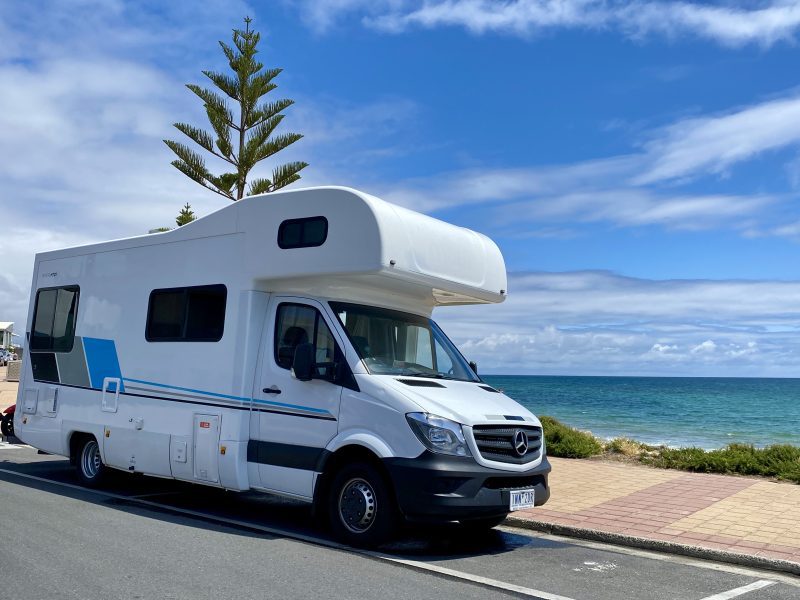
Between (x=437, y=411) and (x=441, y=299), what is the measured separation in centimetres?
235

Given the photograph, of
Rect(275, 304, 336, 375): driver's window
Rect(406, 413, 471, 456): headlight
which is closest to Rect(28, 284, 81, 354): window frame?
Rect(275, 304, 336, 375): driver's window

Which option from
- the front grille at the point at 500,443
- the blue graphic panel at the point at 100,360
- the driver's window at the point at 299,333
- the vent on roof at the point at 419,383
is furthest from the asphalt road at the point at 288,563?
the driver's window at the point at 299,333

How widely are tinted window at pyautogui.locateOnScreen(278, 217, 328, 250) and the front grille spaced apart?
7.63 feet

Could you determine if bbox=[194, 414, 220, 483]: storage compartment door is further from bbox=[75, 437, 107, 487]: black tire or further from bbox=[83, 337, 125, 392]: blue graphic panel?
bbox=[75, 437, 107, 487]: black tire

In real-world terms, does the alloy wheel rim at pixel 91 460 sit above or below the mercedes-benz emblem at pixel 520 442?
below

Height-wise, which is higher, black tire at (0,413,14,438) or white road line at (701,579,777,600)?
black tire at (0,413,14,438)

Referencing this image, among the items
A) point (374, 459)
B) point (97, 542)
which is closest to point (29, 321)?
point (97, 542)

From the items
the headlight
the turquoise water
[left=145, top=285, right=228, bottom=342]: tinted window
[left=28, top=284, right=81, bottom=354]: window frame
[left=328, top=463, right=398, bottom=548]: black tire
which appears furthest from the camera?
the turquoise water

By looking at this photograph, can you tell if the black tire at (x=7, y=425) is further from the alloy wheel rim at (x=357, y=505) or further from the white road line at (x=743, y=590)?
the white road line at (x=743, y=590)

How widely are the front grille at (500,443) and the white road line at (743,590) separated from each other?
1.93 metres

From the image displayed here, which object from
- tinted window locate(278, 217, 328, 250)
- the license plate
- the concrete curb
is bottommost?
the concrete curb

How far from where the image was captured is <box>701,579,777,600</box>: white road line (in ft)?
19.9

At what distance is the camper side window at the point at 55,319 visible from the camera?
1068 centimetres

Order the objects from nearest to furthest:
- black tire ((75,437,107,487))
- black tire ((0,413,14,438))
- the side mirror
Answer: the side mirror → black tire ((75,437,107,487)) → black tire ((0,413,14,438))
